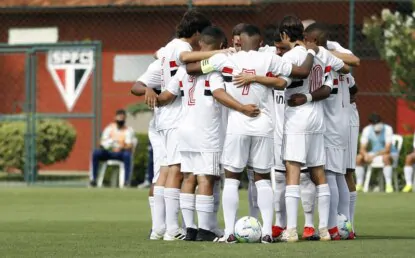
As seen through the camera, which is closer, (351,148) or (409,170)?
(351,148)

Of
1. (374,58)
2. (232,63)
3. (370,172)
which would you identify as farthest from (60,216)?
(374,58)

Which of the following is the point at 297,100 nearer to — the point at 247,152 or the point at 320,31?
the point at 247,152

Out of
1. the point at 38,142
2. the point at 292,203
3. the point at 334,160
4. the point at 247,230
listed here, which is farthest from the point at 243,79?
the point at 38,142

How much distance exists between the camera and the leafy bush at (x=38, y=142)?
2622cm

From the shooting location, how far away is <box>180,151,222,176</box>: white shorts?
12.3 m

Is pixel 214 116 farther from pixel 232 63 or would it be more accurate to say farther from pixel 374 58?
pixel 374 58

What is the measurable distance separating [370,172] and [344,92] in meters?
11.4

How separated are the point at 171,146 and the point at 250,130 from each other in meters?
1.10

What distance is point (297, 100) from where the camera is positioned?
12461mm

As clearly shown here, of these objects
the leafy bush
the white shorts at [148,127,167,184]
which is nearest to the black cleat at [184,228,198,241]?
the white shorts at [148,127,167,184]

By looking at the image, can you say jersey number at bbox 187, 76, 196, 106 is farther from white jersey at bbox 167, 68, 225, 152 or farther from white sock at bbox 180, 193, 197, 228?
white sock at bbox 180, 193, 197, 228

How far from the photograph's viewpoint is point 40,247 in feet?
38.6

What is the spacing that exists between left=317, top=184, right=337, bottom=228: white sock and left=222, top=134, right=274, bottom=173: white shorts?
733 millimetres

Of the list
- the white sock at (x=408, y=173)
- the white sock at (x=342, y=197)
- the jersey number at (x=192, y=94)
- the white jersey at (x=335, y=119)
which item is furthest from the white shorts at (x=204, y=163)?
the white sock at (x=408, y=173)
